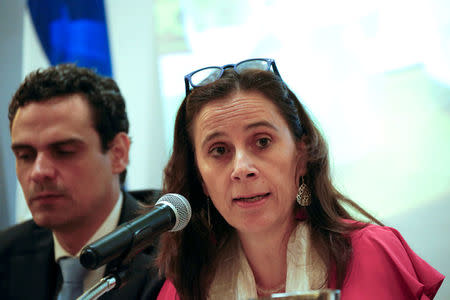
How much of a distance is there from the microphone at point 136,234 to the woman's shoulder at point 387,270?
1.95 feet

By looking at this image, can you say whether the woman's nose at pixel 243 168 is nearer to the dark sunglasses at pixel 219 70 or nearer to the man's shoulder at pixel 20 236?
the dark sunglasses at pixel 219 70

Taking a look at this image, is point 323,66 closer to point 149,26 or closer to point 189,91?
point 189,91

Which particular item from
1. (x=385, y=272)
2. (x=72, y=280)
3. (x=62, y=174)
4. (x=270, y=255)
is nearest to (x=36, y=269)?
(x=72, y=280)

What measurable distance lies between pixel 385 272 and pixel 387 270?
0.01 metres

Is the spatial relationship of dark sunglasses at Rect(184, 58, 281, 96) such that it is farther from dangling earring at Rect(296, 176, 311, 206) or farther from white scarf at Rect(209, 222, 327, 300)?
white scarf at Rect(209, 222, 327, 300)

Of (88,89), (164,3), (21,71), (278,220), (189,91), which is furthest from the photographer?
(21,71)

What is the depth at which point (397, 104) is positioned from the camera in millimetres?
2162

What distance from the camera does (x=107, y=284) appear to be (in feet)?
3.46

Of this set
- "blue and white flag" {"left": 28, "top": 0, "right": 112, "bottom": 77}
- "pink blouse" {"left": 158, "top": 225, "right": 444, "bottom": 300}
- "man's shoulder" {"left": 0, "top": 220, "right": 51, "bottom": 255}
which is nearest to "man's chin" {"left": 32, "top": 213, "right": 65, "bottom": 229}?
"man's shoulder" {"left": 0, "top": 220, "right": 51, "bottom": 255}

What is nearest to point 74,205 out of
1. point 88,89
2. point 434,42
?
point 88,89

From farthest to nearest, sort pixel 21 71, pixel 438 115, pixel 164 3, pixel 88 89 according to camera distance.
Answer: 1. pixel 21 71
2. pixel 164 3
3. pixel 88 89
4. pixel 438 115

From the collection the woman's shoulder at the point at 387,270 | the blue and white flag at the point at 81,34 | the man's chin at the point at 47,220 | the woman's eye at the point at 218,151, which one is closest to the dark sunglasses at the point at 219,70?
the woman's eye at the point at 218,151

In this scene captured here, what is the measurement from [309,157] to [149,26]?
201cm

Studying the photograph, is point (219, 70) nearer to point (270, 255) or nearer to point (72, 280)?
point (270, 255)
